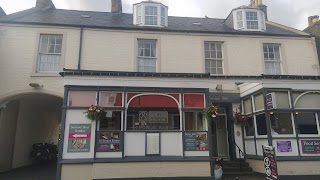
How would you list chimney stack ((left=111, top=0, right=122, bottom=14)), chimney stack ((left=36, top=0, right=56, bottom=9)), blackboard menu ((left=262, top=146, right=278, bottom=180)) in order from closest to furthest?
blackboard menu ((left=262, top=146, right=278, bottom=180)) < chimney stack ((left=36, top=0, right=56, bottom=9)) < chimney stack ((left=111, top=0, right=122, bottom=14))

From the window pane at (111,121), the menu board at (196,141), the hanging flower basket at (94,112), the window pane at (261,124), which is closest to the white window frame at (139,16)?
the window pane at (111,121)

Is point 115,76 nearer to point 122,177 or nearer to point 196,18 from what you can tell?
point 122,177

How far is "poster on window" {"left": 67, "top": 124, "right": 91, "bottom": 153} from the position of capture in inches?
360

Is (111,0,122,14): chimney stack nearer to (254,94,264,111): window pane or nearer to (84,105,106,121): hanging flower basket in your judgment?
(84,105,106,121): hanging flower basket

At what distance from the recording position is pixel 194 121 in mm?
10109

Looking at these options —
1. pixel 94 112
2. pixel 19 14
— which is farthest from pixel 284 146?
pixel 19 14

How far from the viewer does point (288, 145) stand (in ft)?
33.8

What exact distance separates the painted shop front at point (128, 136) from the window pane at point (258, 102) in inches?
99.9

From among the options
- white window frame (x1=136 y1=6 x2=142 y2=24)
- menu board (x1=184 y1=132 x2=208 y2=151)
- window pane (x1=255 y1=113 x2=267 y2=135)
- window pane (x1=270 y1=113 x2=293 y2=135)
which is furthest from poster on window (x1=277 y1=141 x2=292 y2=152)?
white window frame (x1=136 y1=6 x2=142 y2=24)

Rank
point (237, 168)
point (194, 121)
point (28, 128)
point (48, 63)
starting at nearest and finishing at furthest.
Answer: point (194, 121)
point (237, 168)
point (48, 63)
point (28, 128)

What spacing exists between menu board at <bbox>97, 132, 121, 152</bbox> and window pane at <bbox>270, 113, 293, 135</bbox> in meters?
6.09

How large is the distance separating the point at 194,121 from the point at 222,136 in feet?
12.1

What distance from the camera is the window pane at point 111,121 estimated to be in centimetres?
967

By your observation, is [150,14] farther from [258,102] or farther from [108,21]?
[258,102]
